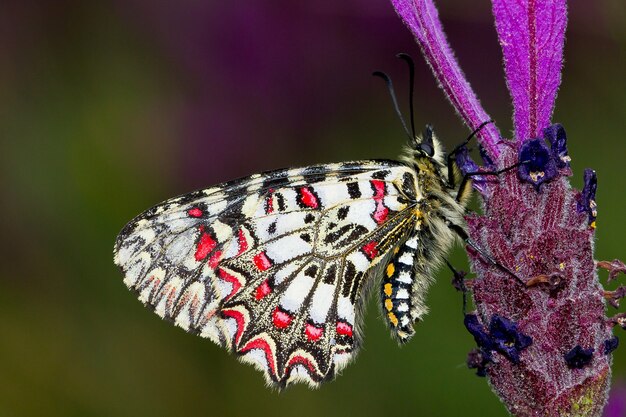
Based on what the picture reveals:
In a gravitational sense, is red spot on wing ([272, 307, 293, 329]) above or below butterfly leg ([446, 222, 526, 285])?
above

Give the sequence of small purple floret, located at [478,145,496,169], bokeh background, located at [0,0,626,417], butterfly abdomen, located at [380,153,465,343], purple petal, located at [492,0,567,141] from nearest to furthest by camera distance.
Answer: purple petal, located at [492,0,567,141]
small purple floret, located at [478,145,496,169]
butterfly abdomen, located at [380,153,465,343]
bokeh background, located at [0,0,626,417]

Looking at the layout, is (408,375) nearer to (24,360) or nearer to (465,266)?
(465,266)

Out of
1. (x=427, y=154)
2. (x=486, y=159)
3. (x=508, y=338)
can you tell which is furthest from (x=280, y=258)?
(x=508, y=338)

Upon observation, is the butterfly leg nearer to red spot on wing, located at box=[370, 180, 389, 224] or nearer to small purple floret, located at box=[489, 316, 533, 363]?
small purple floret, located at box=[489, 316, 533, 363]

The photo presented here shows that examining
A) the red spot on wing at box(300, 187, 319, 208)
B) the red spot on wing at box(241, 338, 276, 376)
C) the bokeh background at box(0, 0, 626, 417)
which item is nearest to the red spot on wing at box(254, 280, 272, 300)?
the red spot on wing at box(241, 338, 276, 376)

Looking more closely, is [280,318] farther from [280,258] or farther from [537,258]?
[537,258]

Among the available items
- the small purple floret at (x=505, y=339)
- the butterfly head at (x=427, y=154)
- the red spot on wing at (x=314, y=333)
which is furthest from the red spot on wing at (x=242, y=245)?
the small purple floret at (x=505, y=339)

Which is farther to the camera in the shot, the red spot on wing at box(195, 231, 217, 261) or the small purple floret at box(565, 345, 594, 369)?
the red spot on wing at box(195, 231, 217, 261)
